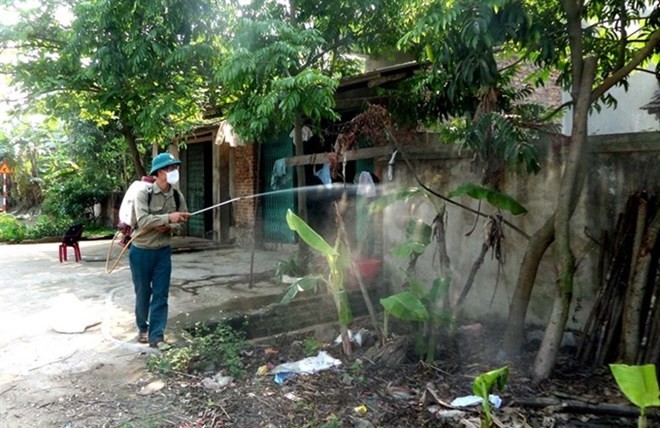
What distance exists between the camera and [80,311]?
17.6 ft

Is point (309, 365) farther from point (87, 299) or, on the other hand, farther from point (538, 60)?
point (87, 299)

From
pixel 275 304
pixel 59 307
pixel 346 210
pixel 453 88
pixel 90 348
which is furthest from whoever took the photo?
pixel 346 210

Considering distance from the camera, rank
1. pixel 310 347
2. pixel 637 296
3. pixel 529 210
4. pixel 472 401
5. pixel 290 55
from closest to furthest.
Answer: pixel 472 401 → pixel 637 296 → pixel 310 347 → pixel 529 210 → pixel 290 55

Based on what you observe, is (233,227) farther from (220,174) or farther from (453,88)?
(453,88)

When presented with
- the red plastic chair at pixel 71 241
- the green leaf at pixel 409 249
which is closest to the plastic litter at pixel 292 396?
the green leaf at pixel 409 249

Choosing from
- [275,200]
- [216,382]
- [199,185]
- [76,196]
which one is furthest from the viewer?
[76,196]

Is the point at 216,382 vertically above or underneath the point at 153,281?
underneath

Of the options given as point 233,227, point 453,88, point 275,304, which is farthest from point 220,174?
point 453,88

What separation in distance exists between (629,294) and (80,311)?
538cm

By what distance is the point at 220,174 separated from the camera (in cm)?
1240

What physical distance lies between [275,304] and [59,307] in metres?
2.45

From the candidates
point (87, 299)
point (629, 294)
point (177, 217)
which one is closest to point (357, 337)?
point (177, 217)

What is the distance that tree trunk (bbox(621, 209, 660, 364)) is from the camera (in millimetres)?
3580

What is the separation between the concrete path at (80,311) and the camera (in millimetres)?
3990
